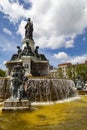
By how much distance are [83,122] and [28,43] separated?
23584 mm

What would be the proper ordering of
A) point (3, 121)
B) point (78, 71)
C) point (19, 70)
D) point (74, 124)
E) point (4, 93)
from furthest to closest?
point (78, 71), point (4, 93), point (19, 70), point (3, 121), point (74, 124)

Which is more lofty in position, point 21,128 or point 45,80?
point 45,80

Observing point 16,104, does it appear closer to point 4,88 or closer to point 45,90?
point 45,90

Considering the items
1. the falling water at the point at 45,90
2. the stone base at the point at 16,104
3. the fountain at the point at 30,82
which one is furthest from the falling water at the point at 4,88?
the stone base at the point at 16,104

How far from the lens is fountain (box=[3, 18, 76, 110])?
15.0 meters

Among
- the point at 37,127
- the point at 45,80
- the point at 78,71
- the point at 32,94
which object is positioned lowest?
the point at 37,127

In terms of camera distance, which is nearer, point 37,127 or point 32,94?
point 37,127

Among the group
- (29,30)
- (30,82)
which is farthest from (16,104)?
(29,30)

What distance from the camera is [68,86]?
2388 cm

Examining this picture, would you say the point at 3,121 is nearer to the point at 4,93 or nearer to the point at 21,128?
the point at 21,128

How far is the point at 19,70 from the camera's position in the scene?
52.2 ft

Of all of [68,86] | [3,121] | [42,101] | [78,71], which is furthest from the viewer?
[78,71]

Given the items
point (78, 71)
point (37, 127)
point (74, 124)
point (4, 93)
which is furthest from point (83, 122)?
point (78, 71)

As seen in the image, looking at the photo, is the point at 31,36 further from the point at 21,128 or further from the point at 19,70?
the point at 21,128
